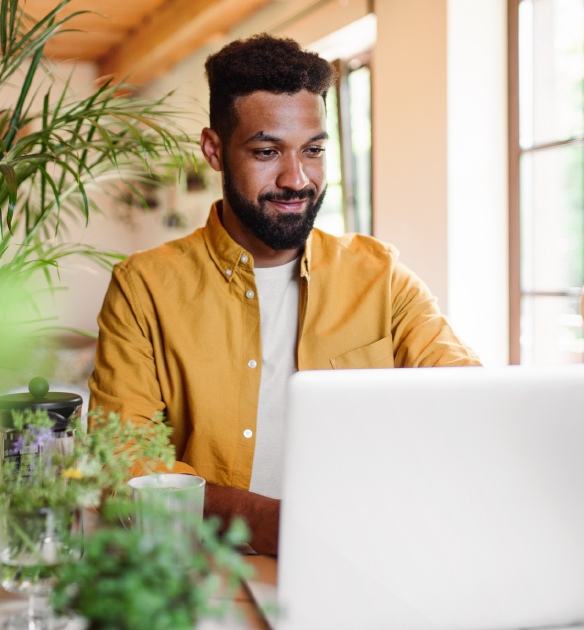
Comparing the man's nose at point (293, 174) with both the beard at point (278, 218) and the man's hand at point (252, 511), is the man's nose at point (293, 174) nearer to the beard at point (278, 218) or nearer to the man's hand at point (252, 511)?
the beard at point (278, 218)

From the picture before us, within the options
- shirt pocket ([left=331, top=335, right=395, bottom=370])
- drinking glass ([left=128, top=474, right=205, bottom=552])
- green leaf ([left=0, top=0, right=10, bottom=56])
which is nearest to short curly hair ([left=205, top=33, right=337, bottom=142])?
green leaf ([left=0, top=0, right=10, bottom=56])

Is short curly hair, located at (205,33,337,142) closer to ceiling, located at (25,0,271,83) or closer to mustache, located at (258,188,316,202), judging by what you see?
mustache, located at (258,188,316,202)

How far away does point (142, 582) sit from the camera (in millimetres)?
431

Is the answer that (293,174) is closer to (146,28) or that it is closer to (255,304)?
(255,304)

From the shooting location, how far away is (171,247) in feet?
5.08

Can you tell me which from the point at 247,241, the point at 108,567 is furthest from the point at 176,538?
the point at 247,241

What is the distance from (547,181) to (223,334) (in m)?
1.88

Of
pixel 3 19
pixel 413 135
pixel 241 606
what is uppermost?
pixel 413 135

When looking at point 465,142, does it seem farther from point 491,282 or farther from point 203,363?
point 203,363

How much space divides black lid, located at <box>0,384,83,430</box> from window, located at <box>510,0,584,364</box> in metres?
2.22

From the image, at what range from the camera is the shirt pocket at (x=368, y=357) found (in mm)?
1460

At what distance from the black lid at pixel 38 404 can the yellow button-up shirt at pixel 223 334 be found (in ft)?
1.22

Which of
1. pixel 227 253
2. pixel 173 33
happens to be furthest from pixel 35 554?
pixel 173 33

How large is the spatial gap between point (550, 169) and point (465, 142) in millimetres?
374
